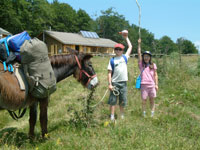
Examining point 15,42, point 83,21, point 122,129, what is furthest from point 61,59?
point 83,21

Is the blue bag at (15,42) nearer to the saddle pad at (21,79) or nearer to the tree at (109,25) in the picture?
the saddle pad at (21,79)

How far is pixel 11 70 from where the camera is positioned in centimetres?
331

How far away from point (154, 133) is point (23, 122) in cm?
427

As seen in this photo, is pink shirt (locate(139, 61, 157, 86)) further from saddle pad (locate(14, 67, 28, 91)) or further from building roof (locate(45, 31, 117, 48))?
building roof (locate(45, 31, 117, 48))

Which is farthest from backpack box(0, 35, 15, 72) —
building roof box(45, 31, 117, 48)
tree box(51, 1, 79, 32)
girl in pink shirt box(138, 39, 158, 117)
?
tree box(51, 1, 79, 32)

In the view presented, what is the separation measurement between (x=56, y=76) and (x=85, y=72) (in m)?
0.70

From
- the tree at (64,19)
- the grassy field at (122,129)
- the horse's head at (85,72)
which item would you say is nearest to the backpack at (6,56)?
the grassy field at (122,129)

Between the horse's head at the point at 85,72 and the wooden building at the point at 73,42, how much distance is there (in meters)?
28.2

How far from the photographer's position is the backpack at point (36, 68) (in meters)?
3.34

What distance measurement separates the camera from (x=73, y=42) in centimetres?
3366

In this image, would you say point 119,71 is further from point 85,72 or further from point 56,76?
point 56,76

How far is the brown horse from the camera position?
3203mm

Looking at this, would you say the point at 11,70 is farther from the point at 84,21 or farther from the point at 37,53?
the point at 84,21

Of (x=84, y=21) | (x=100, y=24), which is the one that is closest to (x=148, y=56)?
(x=84, y=21)
